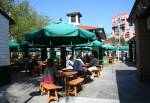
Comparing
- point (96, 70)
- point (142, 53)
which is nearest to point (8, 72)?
point (96, 70)

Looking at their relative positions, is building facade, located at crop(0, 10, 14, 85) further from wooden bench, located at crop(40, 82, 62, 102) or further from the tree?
the tree

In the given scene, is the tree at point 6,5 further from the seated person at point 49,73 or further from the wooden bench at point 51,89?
the wooden bench at point 51,89

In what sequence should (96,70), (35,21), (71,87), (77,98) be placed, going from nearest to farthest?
(77,98) < (71,87) < (96,70) < (35,21)

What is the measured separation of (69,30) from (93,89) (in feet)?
9.78

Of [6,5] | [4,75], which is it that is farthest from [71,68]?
[6,5]

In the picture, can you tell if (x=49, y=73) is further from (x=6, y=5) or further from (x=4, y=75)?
(x=6, y=5)

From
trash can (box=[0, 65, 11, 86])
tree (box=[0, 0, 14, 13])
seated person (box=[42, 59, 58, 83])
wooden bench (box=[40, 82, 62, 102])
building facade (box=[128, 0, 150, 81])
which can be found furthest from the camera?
tree (box=[0, 0, 14, 13])

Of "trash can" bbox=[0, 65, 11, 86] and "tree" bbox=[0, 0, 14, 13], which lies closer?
"trash can" bbox=[0, 65, 11, 86]

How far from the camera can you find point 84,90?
11938mm

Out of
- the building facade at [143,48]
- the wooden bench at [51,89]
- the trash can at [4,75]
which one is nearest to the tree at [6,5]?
the trash can at [4,75]

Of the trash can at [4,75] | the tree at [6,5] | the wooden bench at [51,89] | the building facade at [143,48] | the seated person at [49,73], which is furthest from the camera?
the tree at [6,5]

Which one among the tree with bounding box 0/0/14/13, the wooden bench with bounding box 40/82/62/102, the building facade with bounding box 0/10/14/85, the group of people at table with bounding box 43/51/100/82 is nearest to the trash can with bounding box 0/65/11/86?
the building facade with bounding box 0/10/14/85

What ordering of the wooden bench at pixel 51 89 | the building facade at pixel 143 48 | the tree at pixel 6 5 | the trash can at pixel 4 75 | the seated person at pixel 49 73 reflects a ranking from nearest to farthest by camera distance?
the wooden bench at pixel 51 89
the seated person at pixel 49 73
the trash can at pixel 4 75
the building facade at pixel 143 48
the tree at pixel 6 5

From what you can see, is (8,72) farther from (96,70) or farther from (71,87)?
(96,70)
